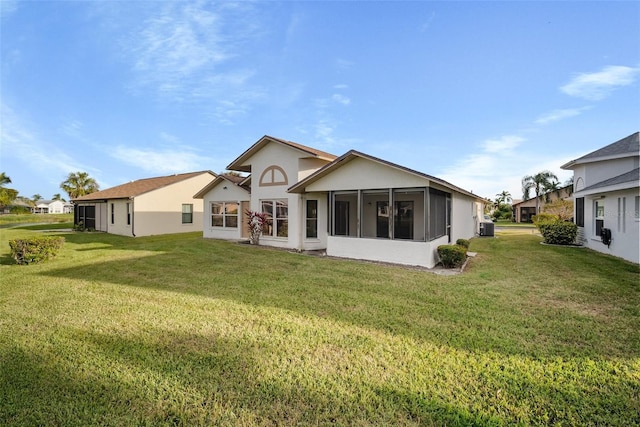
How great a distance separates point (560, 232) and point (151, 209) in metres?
25.3

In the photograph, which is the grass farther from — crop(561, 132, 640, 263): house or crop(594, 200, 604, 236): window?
crop(594, 200, 604, 236): window

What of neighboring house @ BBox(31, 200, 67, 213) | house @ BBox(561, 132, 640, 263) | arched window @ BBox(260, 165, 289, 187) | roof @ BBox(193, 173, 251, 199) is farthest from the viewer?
neighboring house @ BBox(31, 200, 67, 213)

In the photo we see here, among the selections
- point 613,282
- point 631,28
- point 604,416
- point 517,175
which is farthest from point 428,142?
point 517,175

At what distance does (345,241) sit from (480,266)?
4.84 meters

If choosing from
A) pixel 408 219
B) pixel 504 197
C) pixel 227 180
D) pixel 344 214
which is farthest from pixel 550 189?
pixel 227 180

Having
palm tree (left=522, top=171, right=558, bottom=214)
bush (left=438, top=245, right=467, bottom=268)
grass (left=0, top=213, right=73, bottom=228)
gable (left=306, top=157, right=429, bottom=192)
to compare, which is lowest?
bush (left=438, top=245, right=467, bottom=268)

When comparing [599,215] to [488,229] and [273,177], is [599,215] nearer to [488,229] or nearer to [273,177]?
[488,229]

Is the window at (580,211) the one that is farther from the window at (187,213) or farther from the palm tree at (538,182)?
the palm tree at (538,182)

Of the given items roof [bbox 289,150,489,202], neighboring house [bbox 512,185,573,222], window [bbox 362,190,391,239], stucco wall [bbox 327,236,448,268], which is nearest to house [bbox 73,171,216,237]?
roof [bbox 289,150,489,202]

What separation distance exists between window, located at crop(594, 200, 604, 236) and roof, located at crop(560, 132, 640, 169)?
7.50 feet

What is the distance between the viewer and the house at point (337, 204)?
1077 cm

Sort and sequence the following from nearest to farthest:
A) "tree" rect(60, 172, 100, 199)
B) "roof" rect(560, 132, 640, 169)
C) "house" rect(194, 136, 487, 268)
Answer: "house" rect(194, 136, 487, 268)
"roof" rect(560, 132, 640, 169)
"tree" rect(60, 172, 100, 199)

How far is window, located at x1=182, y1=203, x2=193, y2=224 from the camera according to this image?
2344 centimetres

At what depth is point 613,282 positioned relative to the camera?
8.02 metres
